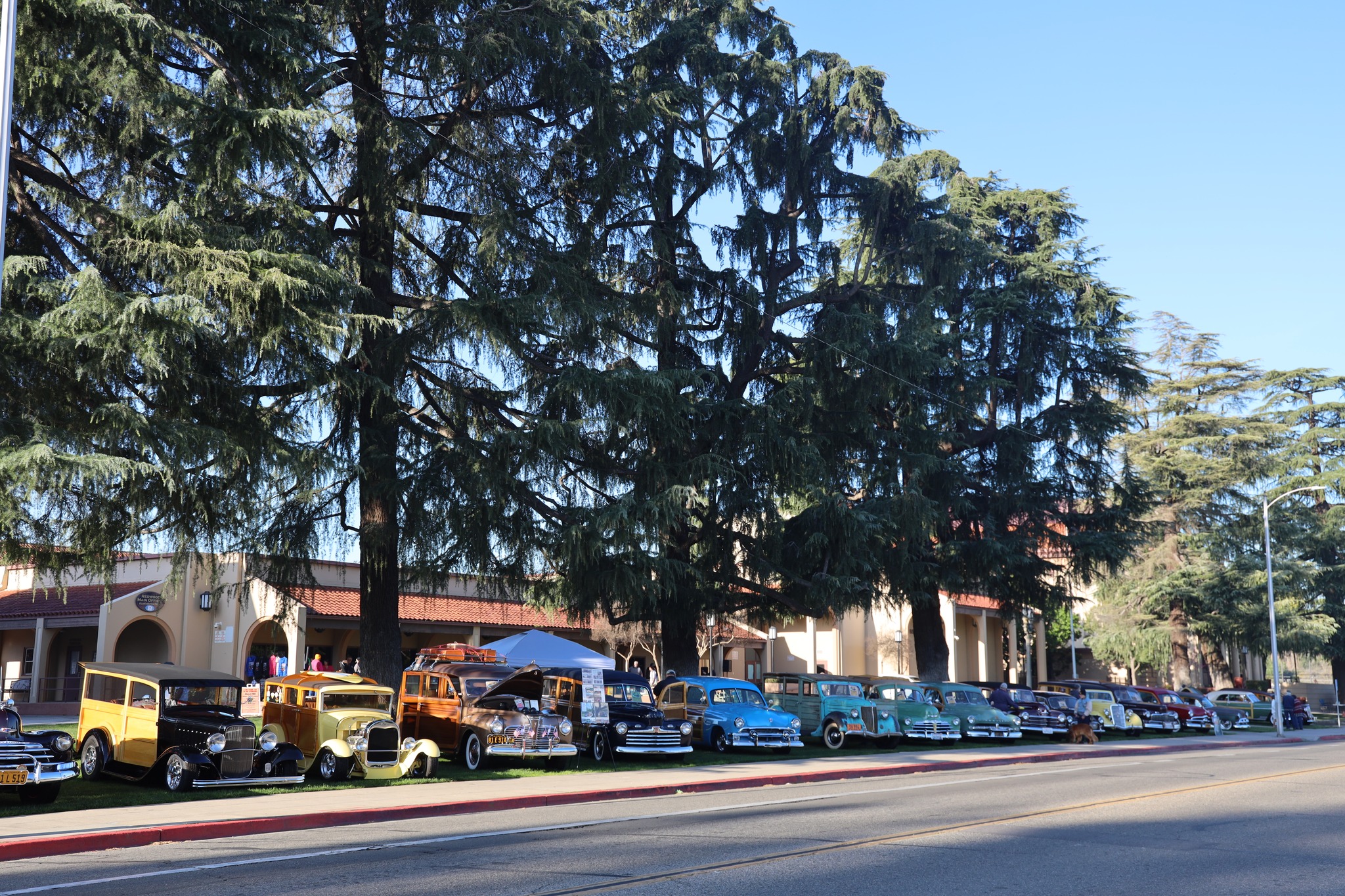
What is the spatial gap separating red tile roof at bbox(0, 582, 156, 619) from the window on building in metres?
20.4

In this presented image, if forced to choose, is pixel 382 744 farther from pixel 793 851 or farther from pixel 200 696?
pixel 793 851

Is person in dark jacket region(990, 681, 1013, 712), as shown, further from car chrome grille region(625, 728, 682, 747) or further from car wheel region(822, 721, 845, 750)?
car chrome grille region(625, 728, 682, 747)

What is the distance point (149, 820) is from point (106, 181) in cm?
1173

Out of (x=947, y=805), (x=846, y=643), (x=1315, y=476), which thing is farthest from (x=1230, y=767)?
(x=1315, y=476)

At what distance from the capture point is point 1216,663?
57.4 meters

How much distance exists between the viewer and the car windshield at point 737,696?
25.9 metres

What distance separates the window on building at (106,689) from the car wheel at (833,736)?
16.4 metres

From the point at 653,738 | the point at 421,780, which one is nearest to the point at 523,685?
the point at 653,738

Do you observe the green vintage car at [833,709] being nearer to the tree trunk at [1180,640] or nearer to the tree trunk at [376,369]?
the tree trunk at [376,369]

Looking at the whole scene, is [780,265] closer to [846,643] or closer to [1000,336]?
[1000,336]

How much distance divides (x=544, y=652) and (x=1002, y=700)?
13521mm

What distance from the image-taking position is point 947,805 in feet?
48.6

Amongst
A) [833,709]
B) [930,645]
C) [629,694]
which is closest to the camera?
[629,694]

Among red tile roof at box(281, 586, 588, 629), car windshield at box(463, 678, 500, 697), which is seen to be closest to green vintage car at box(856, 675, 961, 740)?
red tile roof at box(281, 586, 588, 629)
